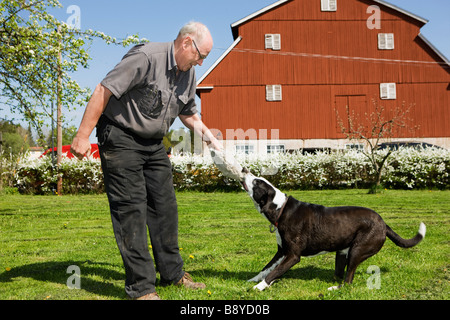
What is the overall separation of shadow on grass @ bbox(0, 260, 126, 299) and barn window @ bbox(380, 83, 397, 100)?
26418mm

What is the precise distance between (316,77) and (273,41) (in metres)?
3.71

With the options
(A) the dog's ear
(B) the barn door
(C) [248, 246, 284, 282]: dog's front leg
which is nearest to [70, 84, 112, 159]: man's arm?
(A) the dog's ear

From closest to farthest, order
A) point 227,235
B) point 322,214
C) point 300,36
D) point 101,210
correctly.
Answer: point 322,214 < point 227,235 < point 101,210 < point 300,36

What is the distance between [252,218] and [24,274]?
17.1ft

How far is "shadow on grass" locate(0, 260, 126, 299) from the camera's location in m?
4.11

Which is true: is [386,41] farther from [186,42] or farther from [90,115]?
[90,115]

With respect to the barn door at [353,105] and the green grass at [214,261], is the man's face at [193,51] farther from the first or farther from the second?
the barn door at [353,105]

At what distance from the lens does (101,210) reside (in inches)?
427

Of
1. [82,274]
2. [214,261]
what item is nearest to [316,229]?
[214,261]

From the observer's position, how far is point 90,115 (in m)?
3.35

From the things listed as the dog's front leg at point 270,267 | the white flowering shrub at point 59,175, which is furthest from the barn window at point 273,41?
the dog's front leg at point 270,267

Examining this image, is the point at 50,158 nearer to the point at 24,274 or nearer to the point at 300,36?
the point at 24,274

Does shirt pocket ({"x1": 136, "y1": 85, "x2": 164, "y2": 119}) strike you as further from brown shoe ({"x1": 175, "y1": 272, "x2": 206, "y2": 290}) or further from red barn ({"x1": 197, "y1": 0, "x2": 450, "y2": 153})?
red barn ({"x1": 197, "y1": 0, "x2": 450, "y2": 153})

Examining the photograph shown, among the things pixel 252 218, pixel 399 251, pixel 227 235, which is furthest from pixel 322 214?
pixel 252 218
